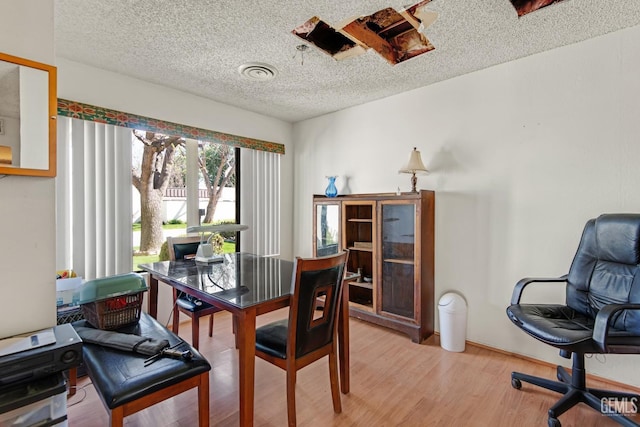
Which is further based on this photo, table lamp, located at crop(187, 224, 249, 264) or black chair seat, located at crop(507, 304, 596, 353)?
table lamp, located at crop(187, 224, 249, 264)

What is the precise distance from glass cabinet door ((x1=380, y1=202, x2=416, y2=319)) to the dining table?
99cm

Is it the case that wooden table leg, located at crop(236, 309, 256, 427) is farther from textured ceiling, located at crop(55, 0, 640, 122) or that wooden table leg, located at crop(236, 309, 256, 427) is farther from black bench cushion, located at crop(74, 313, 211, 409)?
textured ceiling, located at crop(55, 0, 640, 122)

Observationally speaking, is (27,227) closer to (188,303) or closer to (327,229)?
(188,303)

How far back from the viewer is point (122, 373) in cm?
124

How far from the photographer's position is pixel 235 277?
6.26ft

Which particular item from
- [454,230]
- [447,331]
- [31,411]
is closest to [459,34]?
[454,230]

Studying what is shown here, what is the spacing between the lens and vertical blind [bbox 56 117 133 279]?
240 centimetres

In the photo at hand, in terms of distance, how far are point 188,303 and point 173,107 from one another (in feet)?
6.33

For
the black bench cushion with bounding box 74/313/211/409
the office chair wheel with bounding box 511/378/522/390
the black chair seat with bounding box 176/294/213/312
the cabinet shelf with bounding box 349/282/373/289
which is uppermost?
the black bench cushion with bounding box 74/313/211/409

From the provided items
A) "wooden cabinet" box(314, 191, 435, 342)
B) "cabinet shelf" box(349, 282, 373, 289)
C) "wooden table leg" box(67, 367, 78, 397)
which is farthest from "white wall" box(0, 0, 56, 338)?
"cabinet shelf" box(349, 282, 373, 289)

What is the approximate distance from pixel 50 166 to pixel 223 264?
4.42 feet

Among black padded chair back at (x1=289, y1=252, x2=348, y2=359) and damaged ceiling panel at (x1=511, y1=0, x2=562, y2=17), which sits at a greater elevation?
damaged ceiling panel at (x1=511, y1=0, x2=562, y2=17)

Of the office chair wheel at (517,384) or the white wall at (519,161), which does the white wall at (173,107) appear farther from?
the office chair wheel at (517,384)

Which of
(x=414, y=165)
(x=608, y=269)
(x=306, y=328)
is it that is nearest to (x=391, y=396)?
(x=306, y=328)
